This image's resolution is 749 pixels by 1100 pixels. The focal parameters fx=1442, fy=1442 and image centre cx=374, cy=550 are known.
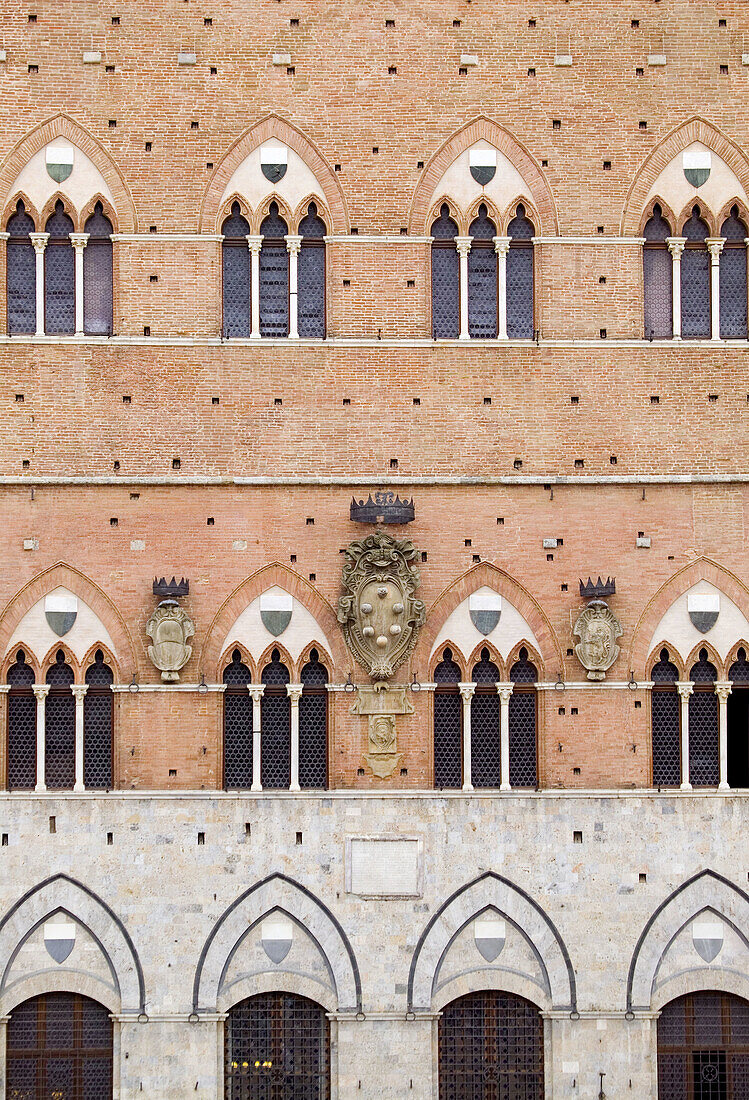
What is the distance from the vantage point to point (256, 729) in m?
17.5

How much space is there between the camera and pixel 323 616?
1753 cm

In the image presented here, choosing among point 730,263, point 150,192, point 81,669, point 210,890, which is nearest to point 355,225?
point 150,192

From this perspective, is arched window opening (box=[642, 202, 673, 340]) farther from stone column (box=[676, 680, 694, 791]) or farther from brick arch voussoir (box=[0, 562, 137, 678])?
brick arch voussoir (box=[0, 562, 137, 678])

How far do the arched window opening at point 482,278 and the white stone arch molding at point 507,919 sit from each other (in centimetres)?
678

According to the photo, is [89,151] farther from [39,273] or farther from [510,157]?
[510,157]

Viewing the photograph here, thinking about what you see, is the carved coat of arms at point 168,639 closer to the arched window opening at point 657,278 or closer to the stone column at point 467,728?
the stone column at point 467,728

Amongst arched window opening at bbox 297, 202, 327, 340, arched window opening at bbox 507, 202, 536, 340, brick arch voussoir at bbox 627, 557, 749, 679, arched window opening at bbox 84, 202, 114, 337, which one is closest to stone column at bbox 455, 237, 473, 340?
arched window opening at bbox 507, 202, 536, 340

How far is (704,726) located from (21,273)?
Result: 1010 centimetres

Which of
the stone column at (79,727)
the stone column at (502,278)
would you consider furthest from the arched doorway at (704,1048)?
the stone column at (502,278)

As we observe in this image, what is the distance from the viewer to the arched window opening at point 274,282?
58.7 ft

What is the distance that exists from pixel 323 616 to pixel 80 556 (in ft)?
9.95

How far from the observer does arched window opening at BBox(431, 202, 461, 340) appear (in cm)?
Answer: 1798

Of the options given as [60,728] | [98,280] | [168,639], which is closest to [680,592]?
[168,639]

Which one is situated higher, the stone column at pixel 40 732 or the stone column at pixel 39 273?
the stone column at pixel 39 273
